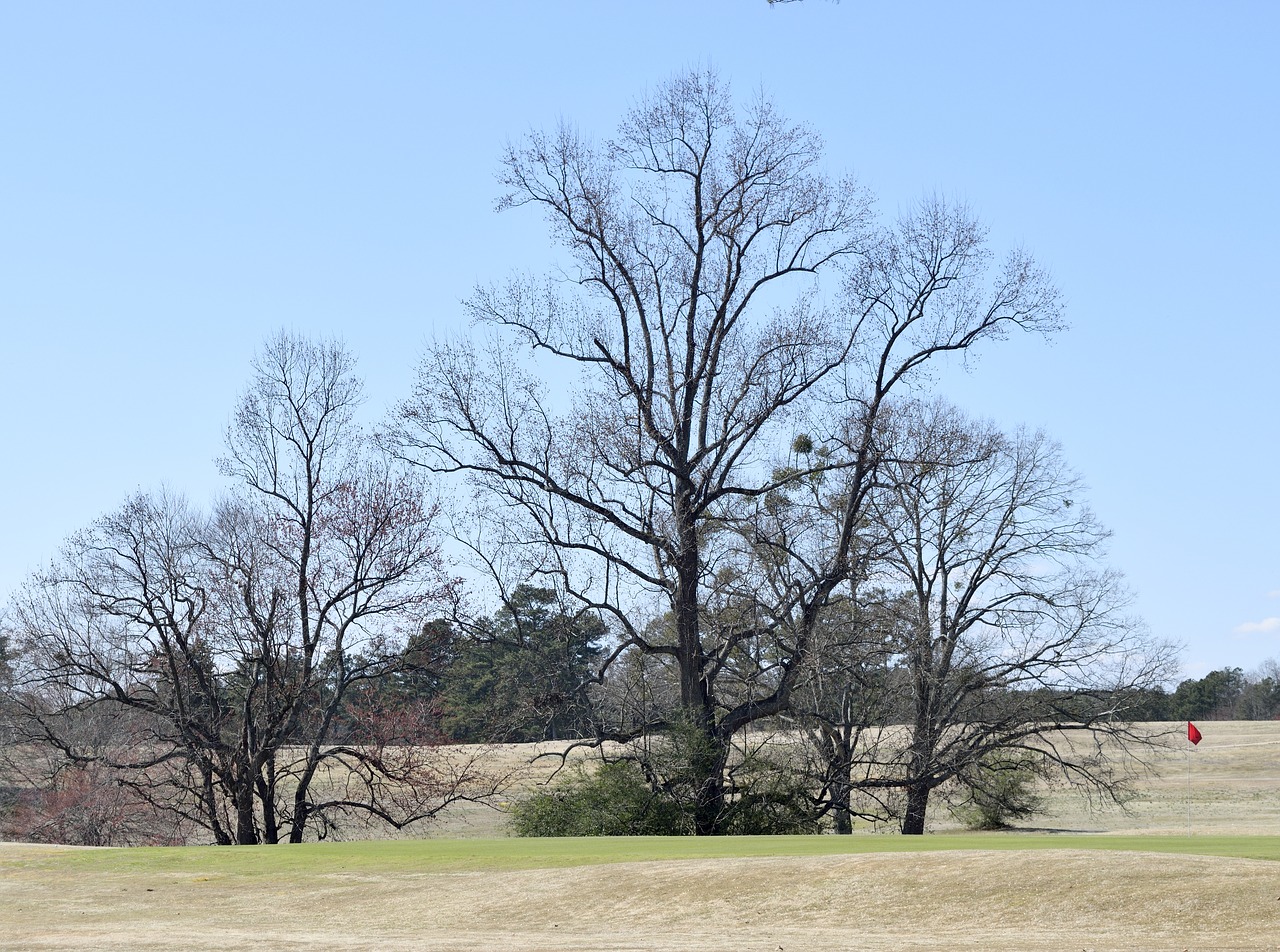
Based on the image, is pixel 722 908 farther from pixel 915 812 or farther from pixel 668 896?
pixel 915 812

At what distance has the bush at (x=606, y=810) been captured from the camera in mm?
27719

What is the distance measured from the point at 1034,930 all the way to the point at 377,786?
77.0 ft

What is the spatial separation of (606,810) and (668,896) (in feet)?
43.0

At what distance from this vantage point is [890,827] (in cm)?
3650

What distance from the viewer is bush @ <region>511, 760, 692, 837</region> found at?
27.7m

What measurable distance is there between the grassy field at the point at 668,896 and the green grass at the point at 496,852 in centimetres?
6

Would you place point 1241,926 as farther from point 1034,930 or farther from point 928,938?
point 928,938

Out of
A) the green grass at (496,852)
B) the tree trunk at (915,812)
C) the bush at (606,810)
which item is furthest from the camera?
the tree trunk at (915,812)

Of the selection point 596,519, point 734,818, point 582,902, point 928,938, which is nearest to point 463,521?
point 596,519

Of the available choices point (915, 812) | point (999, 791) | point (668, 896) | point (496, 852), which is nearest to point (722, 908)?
point (668, 896)

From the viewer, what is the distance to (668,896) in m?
14.9

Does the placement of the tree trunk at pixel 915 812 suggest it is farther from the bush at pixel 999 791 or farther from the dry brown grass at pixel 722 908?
the dry brown grass at pixel 722 908

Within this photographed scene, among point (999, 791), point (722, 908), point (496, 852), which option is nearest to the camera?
point (722, 908)

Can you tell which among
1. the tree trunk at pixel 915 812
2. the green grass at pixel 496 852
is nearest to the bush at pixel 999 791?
the tree trunk at pixel 915 812
